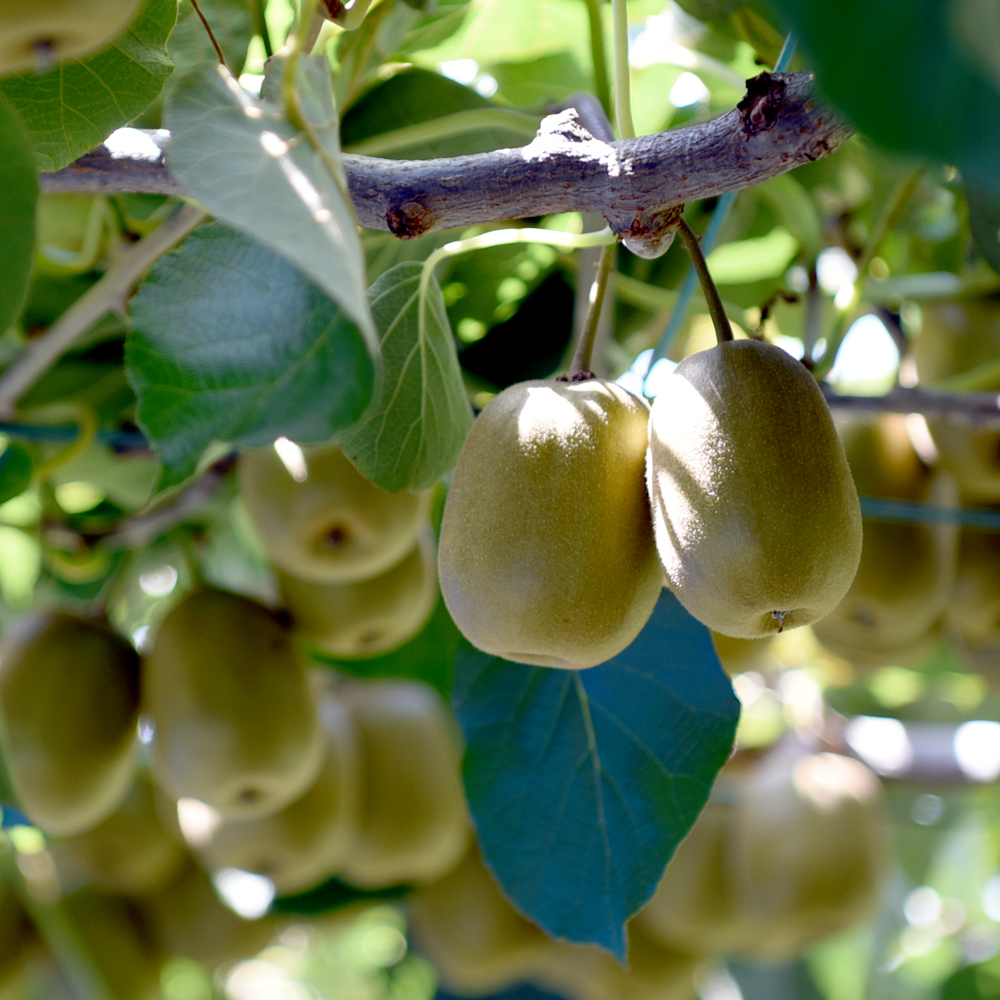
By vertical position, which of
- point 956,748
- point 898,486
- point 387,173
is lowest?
point 956,748

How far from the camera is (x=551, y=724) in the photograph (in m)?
0.68

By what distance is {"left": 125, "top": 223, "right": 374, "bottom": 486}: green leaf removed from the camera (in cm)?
40

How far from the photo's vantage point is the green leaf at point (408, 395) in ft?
1.77

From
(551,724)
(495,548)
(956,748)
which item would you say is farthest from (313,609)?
(956,748)

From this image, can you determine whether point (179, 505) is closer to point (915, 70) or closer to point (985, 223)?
point (985, 223)

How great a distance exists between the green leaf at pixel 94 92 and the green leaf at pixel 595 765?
15.1 inches

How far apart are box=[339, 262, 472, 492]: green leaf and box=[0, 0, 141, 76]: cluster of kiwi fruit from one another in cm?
19

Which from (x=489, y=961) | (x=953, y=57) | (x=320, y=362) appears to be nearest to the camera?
(x=953, y=57)

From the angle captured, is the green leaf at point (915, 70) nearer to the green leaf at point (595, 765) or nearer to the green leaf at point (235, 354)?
the green leaf at point (235, 354)

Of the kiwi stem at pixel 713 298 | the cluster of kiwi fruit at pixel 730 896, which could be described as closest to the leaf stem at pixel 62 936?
the cluster of kiwi fruit at pixel 730 896

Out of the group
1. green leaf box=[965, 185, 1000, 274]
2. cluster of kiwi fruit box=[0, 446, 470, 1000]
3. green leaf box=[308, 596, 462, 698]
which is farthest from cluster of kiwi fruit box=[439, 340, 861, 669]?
green leaf box=[308, 596, 462, 698]

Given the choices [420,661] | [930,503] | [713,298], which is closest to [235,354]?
[713,298]

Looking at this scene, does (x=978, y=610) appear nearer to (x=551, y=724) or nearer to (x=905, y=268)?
(x=905, y=268)

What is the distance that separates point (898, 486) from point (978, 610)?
5.6 inches
